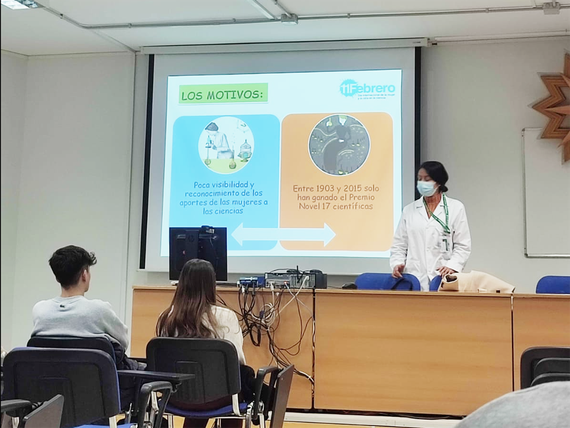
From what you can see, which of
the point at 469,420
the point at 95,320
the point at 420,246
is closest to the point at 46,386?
the point at 95,320

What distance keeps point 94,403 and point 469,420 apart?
1.78 metres

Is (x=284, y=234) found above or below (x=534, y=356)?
above

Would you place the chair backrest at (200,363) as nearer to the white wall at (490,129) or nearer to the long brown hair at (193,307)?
the long brown hair at (193,307)

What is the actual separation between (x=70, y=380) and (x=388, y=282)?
255 cm

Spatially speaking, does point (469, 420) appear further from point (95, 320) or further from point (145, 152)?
point (145, 152)

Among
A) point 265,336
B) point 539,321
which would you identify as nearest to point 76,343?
point 265,336

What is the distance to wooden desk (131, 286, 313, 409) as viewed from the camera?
12.8 ft

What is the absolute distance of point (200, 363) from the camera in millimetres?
2582

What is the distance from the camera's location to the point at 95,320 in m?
2.51

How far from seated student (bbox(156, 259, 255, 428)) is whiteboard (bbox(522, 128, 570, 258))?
129 inches

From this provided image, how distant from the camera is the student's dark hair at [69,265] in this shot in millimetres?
2635

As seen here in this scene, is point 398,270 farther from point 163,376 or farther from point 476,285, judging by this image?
point 163,376

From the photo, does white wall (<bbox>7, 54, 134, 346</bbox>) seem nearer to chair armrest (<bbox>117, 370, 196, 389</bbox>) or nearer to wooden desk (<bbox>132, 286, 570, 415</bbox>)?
wooden desk (<bbox>132, 286, 570, 415</bbox>)

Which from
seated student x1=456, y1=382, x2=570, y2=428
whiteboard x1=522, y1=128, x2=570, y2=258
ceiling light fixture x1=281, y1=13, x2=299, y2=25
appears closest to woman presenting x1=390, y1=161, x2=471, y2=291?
whiteboard x1=522, y1=128, x2=570, y2=258
